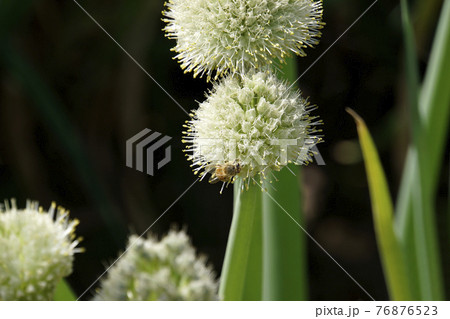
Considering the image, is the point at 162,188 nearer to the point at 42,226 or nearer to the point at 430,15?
the point at 430,15

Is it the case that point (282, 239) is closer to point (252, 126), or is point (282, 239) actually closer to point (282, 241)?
point (282, 241)

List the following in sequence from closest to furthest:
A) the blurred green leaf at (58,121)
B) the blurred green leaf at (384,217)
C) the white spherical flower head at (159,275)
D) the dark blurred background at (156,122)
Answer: the white spherical flower head at (159,275) < the blurred green leaf at (384,217) < the blurred green leaf at (58,121) < the dark blurred background at (156,122)

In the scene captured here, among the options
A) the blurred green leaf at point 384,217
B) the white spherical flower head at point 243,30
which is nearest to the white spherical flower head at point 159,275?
the white spherical flower head at point 243,30

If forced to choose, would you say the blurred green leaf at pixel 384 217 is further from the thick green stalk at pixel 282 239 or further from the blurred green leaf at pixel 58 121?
the blurred green leaf at pixel 58 121

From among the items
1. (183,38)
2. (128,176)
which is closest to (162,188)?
(128,176)

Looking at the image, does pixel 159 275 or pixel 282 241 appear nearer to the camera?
pixel 159 275

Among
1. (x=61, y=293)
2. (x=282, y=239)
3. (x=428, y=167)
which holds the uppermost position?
(x=428, y=167)

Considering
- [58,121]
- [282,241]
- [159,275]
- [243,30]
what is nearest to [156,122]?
[58,121]
